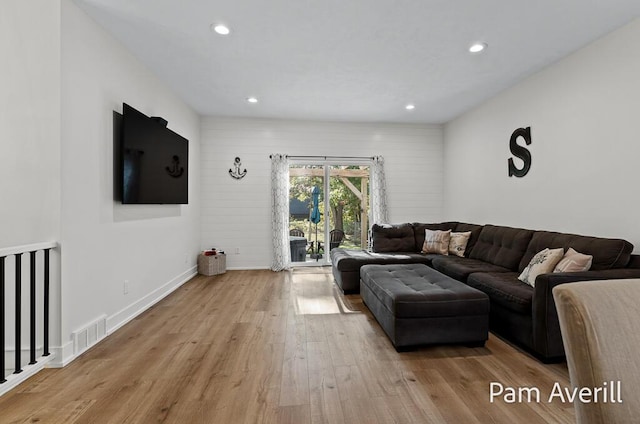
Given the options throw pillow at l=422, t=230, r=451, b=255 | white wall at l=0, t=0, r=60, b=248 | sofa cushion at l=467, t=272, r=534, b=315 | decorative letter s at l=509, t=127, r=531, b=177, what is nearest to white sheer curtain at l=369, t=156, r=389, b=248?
throw pillow at l=422, t=230, r=451, b=255

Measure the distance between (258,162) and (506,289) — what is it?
4215 mm

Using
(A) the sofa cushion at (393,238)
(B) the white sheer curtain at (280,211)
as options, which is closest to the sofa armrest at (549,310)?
(A) the sofa cushion at (393,238)

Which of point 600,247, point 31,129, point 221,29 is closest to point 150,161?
point 31,129

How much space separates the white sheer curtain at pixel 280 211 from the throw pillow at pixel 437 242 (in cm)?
234

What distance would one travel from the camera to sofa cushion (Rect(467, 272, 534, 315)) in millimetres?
2412

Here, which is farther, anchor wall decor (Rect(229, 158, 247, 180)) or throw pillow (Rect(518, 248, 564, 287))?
anchor wall decor (Rect(229, 158, 247, 180))

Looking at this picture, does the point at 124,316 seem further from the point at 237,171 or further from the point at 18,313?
the point at 237,171

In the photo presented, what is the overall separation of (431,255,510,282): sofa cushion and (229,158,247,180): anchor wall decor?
3.45 m

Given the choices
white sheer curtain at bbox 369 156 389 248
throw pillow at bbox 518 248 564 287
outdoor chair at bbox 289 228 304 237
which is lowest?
throw pillow at bbox 518 248 564 287

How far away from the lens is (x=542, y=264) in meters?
2.72

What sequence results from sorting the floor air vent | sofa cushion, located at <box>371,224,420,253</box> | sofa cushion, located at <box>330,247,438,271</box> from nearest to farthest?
the floor air vent → sofa cushion, located at <box>330,247,438,271</box> → sofa cushion, located at <box>371,224,420,253</box>

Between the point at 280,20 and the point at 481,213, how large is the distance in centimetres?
389

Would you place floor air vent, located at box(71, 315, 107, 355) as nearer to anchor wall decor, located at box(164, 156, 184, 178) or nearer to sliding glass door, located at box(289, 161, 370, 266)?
anchor wall decor, located at box(164, 156, 184, 178)

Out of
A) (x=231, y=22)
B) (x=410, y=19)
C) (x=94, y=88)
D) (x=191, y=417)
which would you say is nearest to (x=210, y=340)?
(x=191, y=417)
